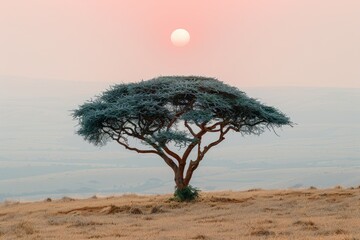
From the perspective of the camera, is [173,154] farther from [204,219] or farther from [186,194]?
[204,219]

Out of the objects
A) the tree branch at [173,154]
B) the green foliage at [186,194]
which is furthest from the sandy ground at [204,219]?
the tree branch at [173,154]

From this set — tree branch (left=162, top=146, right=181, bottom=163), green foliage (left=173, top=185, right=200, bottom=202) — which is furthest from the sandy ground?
tree branch (left=162, top=146, right=181, bottom=163)

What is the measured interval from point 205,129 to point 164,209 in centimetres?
612

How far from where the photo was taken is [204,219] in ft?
87.6

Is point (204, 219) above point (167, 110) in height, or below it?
below

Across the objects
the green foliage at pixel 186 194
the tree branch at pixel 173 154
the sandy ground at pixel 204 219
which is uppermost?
the tree branch at pixel 173 154

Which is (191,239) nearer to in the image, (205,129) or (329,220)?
(329,220)

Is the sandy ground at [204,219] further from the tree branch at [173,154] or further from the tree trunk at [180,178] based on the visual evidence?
the tree branch at [173,154]

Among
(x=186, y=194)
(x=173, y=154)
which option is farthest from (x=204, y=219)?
(x=173, y=154)

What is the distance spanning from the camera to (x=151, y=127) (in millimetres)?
36562

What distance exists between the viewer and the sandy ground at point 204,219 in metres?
21.7

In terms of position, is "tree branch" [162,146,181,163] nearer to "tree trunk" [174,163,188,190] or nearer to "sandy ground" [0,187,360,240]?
"tree trunk" [174,163,188,190]

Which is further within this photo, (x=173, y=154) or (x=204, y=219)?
(x=173, y=154)

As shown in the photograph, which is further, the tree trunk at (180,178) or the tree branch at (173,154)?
the tree trunk at (180,178)
